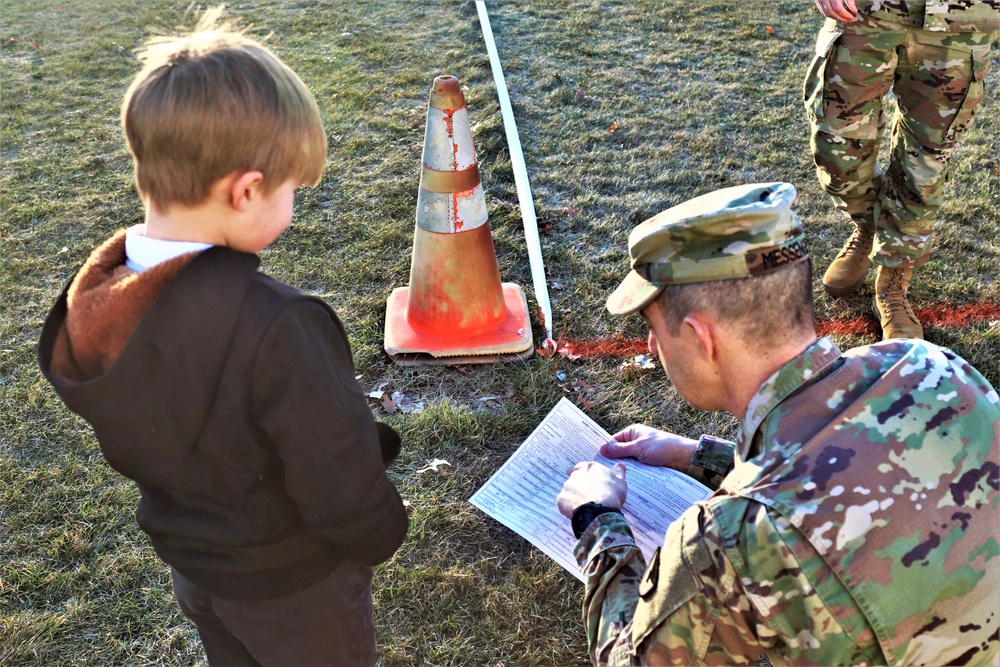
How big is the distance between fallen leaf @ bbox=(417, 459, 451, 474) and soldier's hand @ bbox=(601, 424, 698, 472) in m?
0.61

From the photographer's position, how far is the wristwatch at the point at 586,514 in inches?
87.1

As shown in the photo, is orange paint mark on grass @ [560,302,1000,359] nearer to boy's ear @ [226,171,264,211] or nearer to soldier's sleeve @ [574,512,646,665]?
soldier's sleeve @ [574,512,646,665]

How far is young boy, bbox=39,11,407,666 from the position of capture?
1.37 m

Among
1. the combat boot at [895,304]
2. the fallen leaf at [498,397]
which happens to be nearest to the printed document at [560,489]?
the fallen leaf at [498,397]

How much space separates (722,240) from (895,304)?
223cm

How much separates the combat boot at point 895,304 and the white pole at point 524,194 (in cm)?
146

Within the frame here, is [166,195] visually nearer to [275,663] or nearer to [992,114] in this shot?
[275,663]

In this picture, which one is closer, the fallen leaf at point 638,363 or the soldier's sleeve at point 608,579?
the soldier's sleeve at point 608,579

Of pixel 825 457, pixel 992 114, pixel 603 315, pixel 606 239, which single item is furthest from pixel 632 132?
pixel 825 457

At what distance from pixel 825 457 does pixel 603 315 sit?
2.25 meters

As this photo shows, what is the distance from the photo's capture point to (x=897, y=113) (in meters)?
3.55

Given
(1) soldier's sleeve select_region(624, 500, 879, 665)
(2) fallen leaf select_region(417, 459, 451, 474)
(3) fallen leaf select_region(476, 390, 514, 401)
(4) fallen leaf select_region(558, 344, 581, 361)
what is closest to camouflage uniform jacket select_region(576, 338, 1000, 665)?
(1) soldier's sleeve select_region(624, 500, 879, 665)

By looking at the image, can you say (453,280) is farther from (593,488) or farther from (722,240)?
(722,240)

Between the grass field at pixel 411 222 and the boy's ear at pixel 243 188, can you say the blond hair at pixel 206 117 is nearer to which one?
the boy's ear at pixel 243 188
